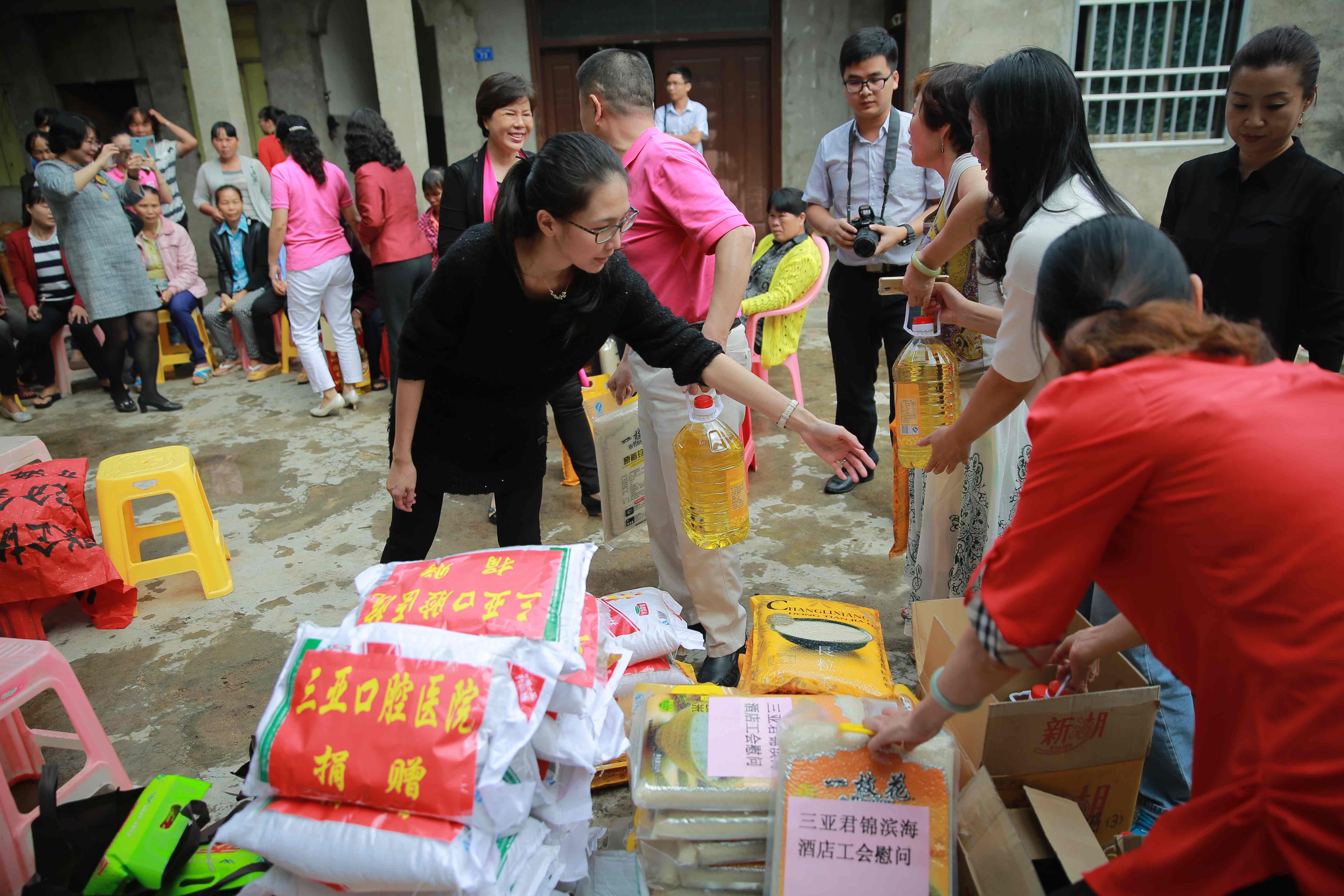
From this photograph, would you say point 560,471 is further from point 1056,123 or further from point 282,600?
point 1056,123

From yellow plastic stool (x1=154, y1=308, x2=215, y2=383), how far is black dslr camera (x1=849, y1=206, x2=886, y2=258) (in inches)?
216

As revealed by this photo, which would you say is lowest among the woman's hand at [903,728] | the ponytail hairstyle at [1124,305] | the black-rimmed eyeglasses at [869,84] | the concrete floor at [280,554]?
the concrete floor at [280,554]

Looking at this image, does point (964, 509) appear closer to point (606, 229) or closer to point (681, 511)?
point (681, 511)

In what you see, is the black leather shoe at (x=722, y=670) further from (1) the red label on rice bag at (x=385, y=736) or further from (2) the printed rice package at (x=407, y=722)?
(1) the red label on rice bag at (x=385, y=736)

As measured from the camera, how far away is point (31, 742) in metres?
2.26

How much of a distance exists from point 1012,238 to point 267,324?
624 cm

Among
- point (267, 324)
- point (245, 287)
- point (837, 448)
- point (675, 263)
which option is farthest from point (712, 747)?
point (245, 287)

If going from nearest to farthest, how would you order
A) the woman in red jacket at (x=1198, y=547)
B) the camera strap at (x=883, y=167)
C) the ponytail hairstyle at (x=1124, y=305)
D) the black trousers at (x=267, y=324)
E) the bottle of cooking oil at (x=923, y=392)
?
the woman in red jacket at (x=1198, y=547)
the ponytail hairstyle at (x=1124, y=305)
the bottle of cooking oil at (x=923, y=392)
the camera strap at (x=883, y=167)
the black trousers at (x=267, y=324)

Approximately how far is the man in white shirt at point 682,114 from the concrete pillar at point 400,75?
7.34ft

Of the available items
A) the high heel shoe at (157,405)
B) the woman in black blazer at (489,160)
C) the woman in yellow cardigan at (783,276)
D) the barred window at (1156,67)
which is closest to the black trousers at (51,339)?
the high heel shoe at (157,405)

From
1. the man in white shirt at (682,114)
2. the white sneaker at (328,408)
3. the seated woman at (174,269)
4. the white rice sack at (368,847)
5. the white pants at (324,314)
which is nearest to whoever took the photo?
the white rice sack at (368,847)

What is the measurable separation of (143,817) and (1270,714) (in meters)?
1.87

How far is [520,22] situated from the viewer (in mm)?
8539

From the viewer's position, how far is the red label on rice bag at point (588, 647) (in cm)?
143
